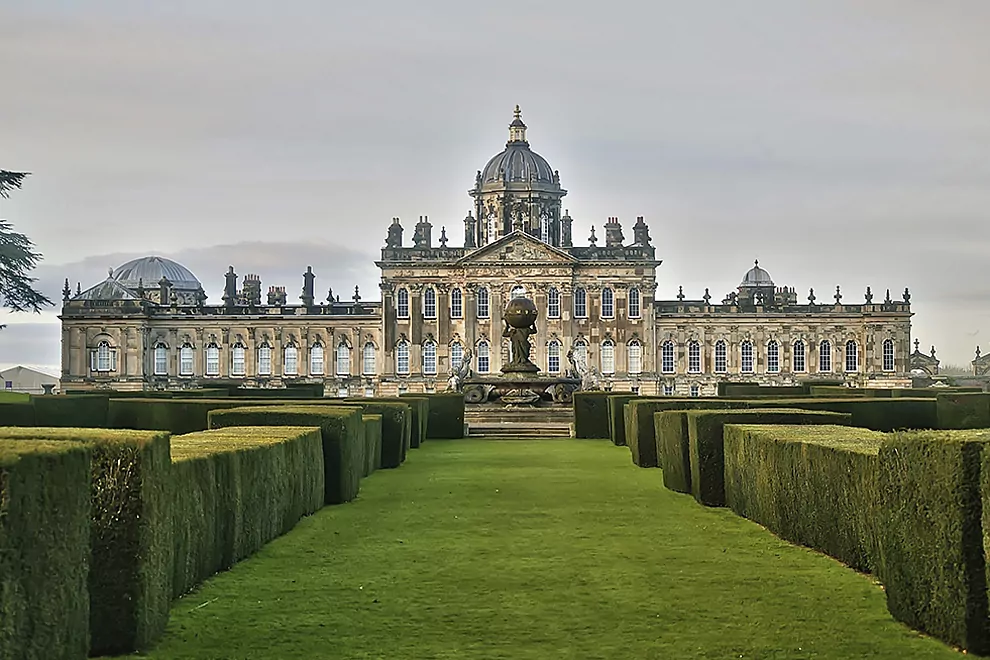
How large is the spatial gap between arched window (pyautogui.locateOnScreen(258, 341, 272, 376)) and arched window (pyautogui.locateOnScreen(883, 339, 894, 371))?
34.5 m

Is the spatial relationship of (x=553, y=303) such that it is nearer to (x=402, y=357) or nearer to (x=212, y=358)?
(x=402, y=357)

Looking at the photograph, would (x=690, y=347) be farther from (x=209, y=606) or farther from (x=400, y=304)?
(x=209, y=606)

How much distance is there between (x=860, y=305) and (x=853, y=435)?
6756 cm

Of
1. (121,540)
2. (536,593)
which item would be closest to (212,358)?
(536,593)

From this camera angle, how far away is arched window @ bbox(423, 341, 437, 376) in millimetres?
75500

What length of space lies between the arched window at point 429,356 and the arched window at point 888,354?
24.9 meters

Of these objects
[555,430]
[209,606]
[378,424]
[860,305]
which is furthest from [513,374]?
[860,305]

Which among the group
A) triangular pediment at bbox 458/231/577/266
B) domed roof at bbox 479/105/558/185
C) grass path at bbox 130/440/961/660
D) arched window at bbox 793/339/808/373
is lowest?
grass path at bbox 130/440/961/660

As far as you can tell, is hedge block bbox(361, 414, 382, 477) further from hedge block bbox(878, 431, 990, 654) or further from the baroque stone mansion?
the baroque stone mansion

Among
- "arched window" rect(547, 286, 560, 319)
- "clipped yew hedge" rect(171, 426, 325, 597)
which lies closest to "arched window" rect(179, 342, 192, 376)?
"arched window" rect(547, 286, 560, 319)

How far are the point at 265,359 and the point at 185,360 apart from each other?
459 cm

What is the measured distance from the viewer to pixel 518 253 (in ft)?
247

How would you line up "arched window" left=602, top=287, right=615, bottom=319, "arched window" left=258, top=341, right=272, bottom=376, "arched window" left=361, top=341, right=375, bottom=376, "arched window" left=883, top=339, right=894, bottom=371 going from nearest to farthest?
"arched window" left=602, top=287, right=615, bottom=319
"arched window" left=883, top=339, right=894, bottom=371
"arched window" left=361, top=341, right=375, bottom=376
"arched window" left=258, top=341, right=272, bottom=376

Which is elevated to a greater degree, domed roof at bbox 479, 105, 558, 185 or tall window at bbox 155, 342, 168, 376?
domed roof at bbox 479, 105, 558, 185
